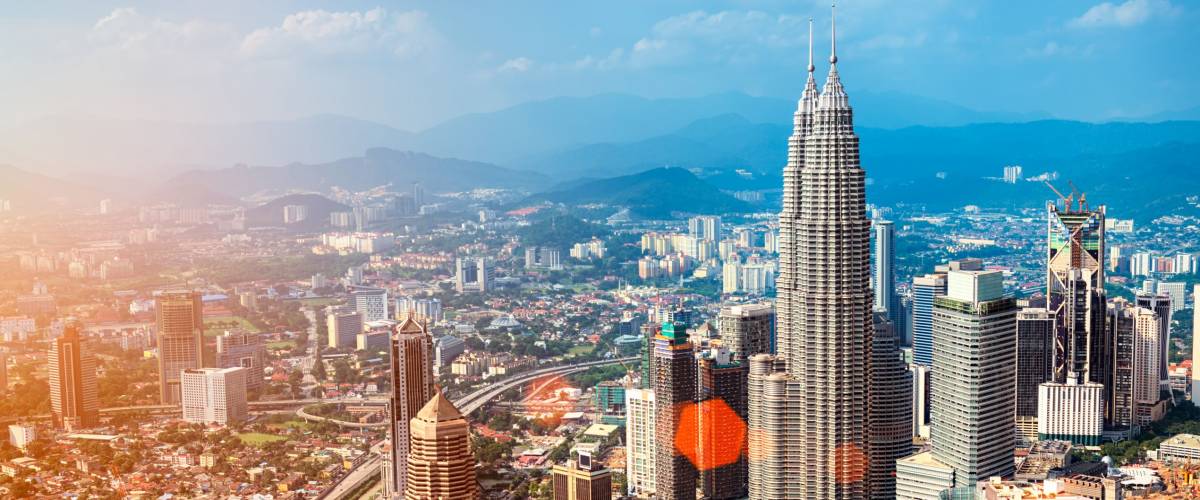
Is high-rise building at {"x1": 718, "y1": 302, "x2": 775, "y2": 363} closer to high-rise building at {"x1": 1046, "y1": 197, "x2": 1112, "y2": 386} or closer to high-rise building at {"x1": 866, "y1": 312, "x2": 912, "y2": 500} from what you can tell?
high-rise building at {"x1": 866, "y1": 312, "x2": 912, "y2": 500}

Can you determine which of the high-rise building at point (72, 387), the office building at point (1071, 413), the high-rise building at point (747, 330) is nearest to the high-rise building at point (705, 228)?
the office building at point (1071, 413)

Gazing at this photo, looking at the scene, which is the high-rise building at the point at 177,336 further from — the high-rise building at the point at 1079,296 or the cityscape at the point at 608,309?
the high-rise building at the point at 1079,296

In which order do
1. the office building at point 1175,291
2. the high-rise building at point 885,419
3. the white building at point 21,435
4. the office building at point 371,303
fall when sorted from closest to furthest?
the high-rise building at point 885,419, the white building at point 21,435, the office building at point 1175,291, the office building at point 371,303

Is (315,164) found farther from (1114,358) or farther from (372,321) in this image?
(1114,358)

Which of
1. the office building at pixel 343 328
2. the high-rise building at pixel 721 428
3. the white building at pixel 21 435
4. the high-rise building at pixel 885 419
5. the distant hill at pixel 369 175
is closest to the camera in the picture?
the high-rise building at pixel 885 419

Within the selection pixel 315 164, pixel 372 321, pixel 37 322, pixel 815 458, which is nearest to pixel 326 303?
pixel 372 321

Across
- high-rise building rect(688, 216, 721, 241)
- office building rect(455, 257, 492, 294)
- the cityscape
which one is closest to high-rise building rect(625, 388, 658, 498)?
the cityscape

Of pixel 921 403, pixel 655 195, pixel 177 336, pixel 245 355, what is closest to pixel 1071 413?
pixel 921 403
